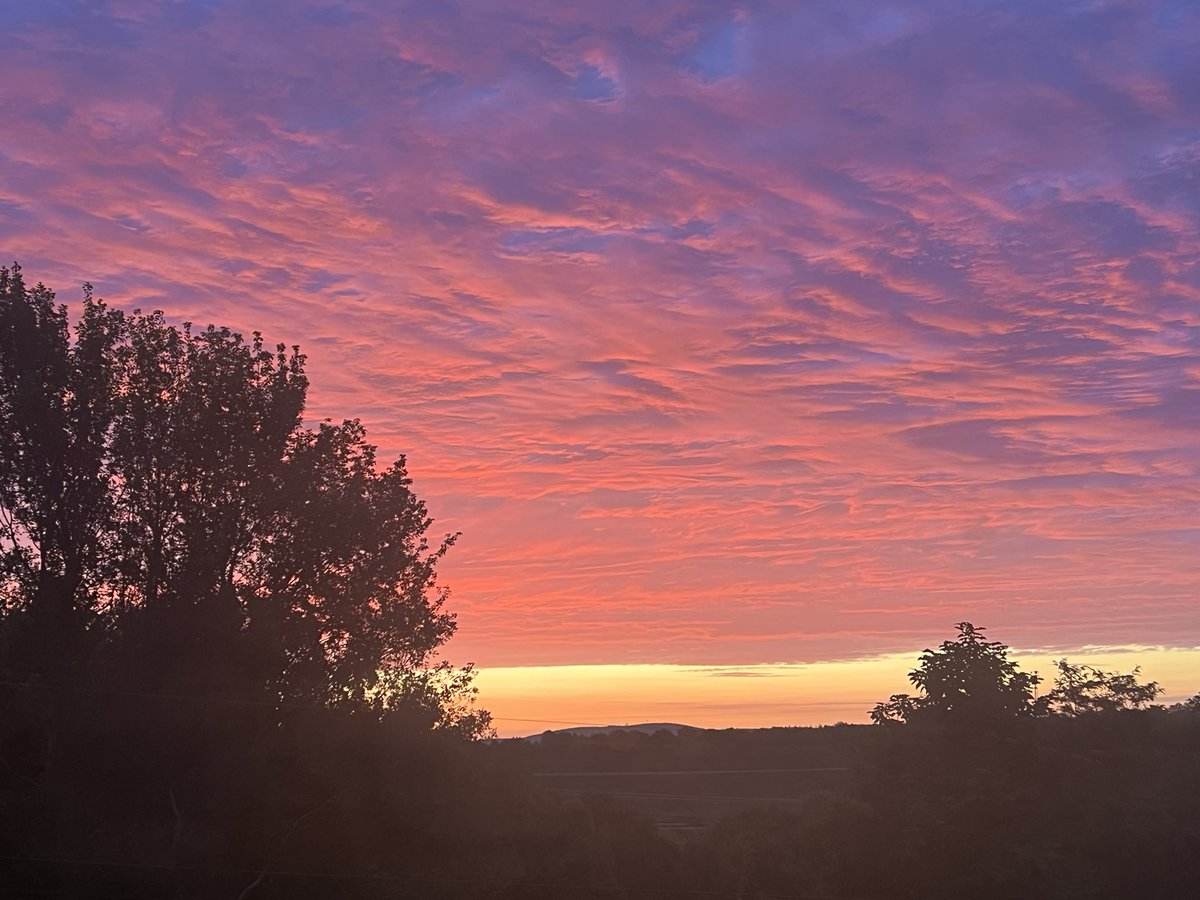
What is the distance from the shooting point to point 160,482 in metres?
37.4

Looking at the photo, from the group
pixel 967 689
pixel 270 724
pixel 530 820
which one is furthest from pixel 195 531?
pixel 967 689

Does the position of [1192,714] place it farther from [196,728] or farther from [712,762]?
[196,728]

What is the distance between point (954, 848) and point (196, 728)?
29.3 m

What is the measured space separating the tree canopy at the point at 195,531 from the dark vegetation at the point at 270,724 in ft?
0.26

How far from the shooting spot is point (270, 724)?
36.6 meters

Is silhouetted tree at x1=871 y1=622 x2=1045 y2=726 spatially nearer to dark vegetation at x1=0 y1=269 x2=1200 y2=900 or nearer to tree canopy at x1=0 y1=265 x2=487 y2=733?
dark vegetation at x1=0 y1=269 x2=1200 y2=900

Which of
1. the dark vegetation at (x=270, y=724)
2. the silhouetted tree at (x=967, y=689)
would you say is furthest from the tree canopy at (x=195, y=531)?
the silhouetted tree at (x=967, y=689)

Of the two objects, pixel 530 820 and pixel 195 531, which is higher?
pixel 195 531

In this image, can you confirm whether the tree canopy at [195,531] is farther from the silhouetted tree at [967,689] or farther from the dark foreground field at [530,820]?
the silhouetted tree at [967,689]

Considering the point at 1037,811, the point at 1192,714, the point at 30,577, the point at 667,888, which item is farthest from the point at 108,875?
the point at 1192,714

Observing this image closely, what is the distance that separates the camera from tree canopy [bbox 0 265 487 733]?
35.5 metres

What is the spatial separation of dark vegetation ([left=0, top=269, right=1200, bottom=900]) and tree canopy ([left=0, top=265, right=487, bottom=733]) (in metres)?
0.08

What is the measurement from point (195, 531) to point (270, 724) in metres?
6.91

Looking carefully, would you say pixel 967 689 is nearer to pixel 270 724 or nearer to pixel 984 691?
pixel 984 691
